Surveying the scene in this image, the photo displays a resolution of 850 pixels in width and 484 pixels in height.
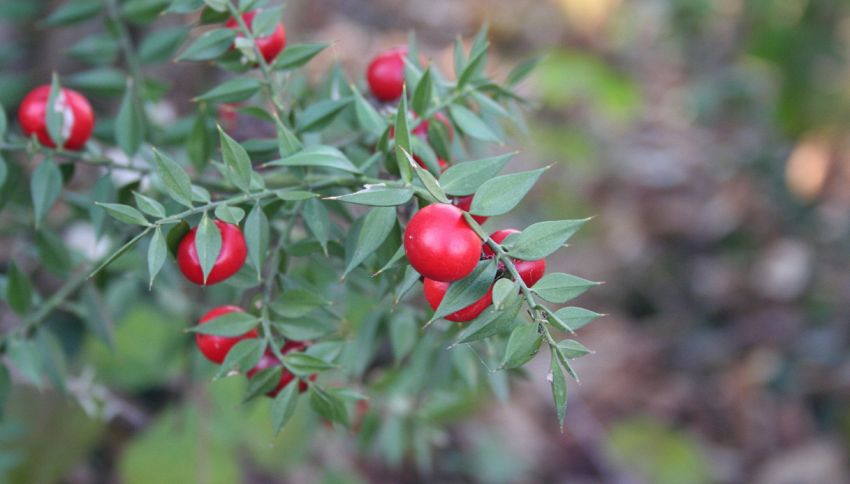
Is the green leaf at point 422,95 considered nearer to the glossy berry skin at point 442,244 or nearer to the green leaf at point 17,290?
the glossy berry skin at point 442,244

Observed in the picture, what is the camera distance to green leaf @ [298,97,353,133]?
45.7 inches

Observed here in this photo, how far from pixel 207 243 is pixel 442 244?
27 cm

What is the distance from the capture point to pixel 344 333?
132cm

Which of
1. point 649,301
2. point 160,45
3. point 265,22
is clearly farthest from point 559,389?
point 649,301

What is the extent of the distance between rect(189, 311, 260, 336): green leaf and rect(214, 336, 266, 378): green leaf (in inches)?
0.6

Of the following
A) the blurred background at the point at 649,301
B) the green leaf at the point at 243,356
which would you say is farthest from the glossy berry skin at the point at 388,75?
the blurred background at the point at 649,301

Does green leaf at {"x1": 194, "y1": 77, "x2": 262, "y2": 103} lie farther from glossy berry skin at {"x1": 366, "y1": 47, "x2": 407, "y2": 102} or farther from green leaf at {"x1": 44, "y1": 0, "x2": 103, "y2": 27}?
green leaf at {"x1": 44, "y1": 0, "x2": 103, "y2": 27}

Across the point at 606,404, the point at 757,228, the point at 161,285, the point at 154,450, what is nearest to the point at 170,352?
the point at 161,285

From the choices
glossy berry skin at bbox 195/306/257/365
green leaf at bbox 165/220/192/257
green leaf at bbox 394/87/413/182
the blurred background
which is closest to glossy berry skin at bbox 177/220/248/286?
green leaf at bbox 165/220/192/257

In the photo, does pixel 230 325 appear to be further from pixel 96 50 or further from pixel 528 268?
pixel 96 50

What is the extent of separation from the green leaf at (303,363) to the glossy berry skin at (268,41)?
0.43 meters

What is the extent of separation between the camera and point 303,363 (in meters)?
1.04

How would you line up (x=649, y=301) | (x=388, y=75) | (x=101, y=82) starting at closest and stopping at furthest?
(x=388, y=75) < (x=101, y=82) < (x=649, y=301)

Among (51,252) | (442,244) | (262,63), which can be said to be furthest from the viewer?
(51,252)
